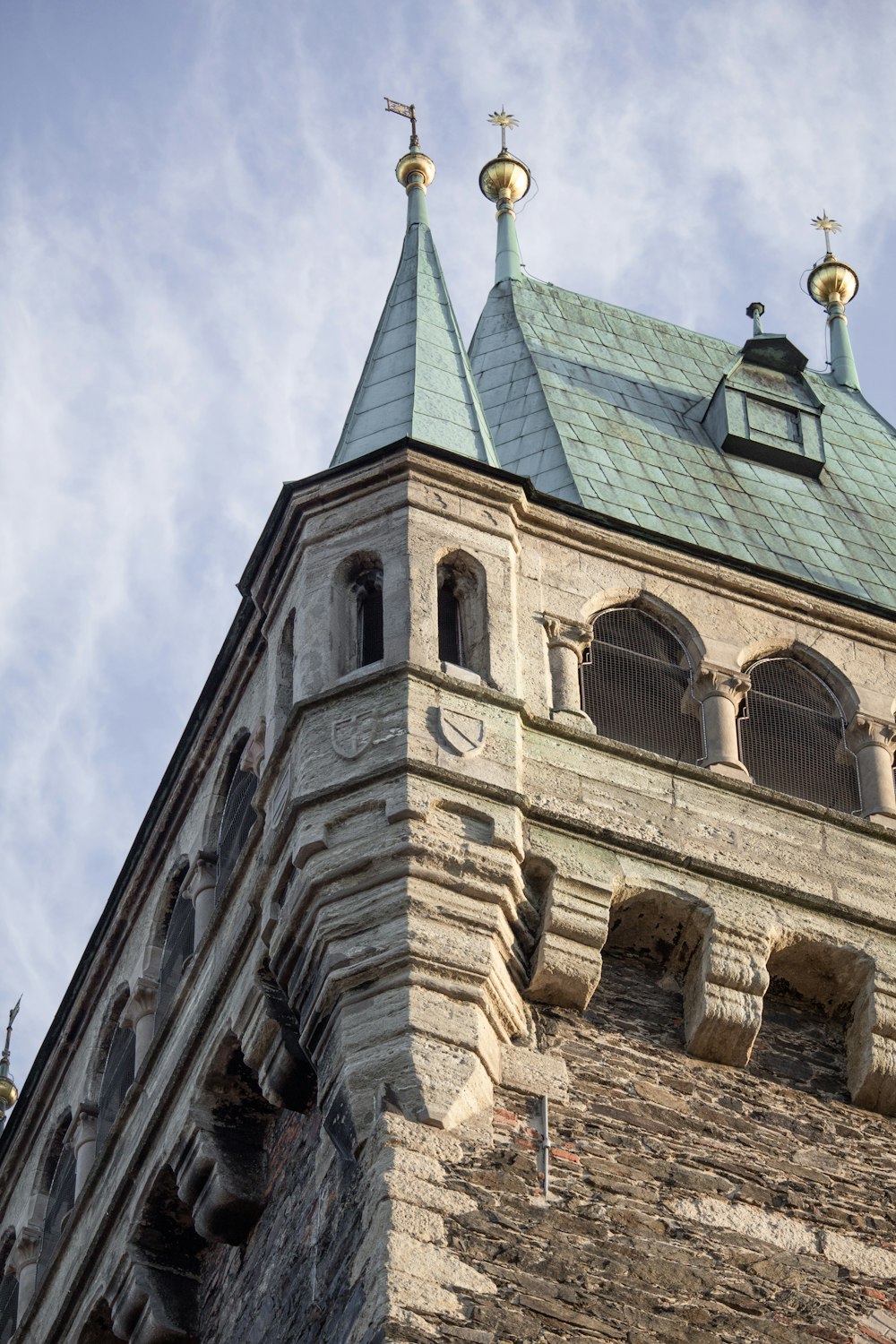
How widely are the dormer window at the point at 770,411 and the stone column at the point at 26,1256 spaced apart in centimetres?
723

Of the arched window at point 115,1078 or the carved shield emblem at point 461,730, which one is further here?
the arched window at point 115,1078

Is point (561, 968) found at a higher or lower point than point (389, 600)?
lower

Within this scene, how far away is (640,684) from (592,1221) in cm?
466

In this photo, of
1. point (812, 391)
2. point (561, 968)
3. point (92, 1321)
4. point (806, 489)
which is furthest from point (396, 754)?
point (812, 391)

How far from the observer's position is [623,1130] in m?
16.2

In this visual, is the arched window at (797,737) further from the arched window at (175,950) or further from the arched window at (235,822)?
the arched window at (175,950)

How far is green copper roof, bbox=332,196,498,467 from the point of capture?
64.7ft

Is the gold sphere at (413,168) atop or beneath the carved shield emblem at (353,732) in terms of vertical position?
atop

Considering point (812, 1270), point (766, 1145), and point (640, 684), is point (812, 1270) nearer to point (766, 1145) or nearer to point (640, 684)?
point (766, 1145)

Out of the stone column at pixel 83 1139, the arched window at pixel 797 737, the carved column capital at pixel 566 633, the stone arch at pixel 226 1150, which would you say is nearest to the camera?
the stone arch at pixel 226 1150

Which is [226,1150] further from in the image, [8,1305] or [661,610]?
[8,1305]

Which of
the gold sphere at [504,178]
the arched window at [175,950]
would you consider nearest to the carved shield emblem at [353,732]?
the arched window at [175,950]

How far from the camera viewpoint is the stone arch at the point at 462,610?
18188mm

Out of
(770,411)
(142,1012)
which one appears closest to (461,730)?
(142,1012)
